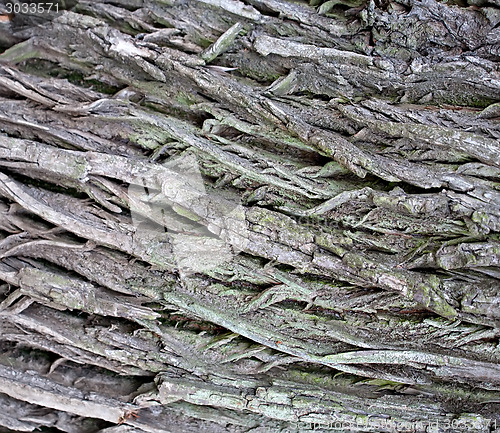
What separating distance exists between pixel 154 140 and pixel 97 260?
1168 mm

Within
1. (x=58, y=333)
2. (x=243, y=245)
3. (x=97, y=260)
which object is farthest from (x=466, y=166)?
(x=58, y=333)

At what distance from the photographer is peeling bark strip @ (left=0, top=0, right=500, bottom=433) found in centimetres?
381

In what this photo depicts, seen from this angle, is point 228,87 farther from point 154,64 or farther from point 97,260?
point 97,260

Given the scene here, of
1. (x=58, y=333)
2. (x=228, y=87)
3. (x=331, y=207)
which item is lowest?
(x=58, y=333)

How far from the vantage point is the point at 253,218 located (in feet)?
13.0

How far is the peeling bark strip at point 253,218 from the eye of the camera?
381 cm

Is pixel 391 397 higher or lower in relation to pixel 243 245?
lower

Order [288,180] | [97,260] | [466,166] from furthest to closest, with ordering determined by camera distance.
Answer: [97,260] → [288,180] → [466,166]

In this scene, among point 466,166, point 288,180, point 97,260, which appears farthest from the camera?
point 97,260

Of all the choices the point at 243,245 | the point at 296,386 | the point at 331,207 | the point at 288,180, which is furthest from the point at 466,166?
the point at 296,386

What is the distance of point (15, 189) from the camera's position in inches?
163

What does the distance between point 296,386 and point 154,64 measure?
9.82ft

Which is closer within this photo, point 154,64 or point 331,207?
point 331,207

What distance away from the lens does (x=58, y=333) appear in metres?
4.21
